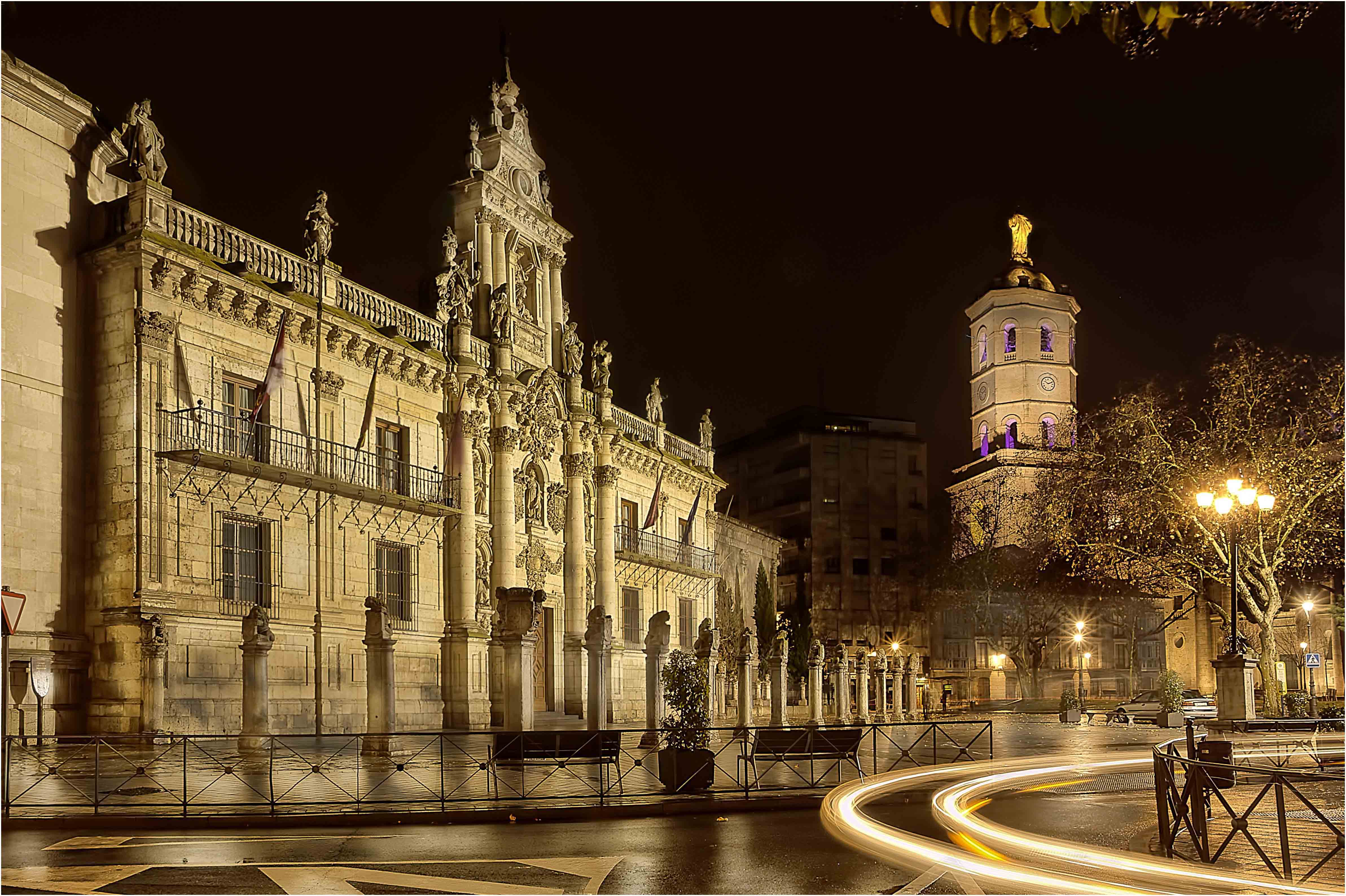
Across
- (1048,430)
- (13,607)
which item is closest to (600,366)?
(13,607)

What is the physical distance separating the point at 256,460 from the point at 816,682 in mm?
19611

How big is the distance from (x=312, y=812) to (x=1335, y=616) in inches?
2281

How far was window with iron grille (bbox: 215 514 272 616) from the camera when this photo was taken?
2734 cm

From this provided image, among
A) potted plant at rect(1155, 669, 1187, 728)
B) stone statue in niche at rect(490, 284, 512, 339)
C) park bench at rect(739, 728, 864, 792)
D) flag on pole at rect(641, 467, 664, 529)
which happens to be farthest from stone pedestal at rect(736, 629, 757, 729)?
park bench at rect(739, 728, 864, 792)

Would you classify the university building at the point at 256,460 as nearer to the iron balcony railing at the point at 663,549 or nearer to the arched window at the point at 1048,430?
the iron balcony railing at the point at 663,549

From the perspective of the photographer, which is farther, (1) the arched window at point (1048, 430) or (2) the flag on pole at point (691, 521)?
(1) the arched window at point (1048, 430)

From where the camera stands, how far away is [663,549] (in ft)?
160

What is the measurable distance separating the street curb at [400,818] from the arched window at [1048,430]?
245 feet

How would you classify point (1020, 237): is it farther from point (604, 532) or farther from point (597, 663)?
point (597, 663)

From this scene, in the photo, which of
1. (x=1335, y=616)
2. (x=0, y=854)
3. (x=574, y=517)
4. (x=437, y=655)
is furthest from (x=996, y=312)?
(x=0, y=854)

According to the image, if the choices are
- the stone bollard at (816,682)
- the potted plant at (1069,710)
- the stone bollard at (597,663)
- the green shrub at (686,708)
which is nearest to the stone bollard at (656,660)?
the stone bollard at (597,663)

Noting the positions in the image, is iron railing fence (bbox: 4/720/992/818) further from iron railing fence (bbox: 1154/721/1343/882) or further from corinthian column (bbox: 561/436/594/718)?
corinthian column (bbox: 561/436/594/718)

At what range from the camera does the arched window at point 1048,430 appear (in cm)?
8731

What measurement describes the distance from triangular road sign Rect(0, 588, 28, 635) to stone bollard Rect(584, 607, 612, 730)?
32.6ft
